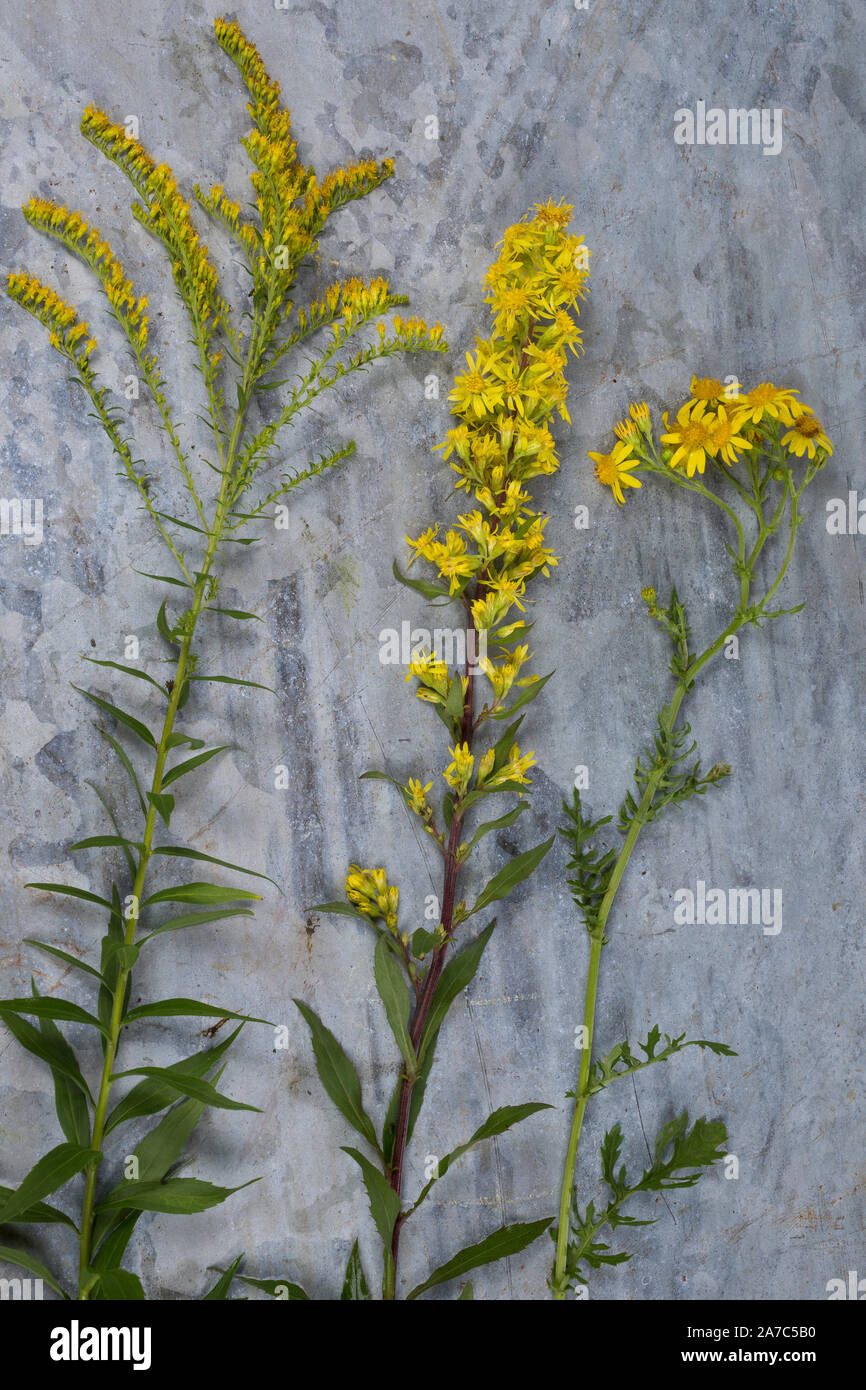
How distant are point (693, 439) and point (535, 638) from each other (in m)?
0.46

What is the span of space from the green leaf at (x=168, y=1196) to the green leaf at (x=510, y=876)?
634mm

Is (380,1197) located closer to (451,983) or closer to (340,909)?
(451,983)

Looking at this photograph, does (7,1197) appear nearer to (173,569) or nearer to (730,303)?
(173,569)

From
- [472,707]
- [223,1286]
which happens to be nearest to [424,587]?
[472,707]

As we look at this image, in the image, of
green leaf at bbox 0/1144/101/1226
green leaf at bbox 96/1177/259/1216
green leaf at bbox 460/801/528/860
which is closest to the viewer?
green leaf at bbox 0/1144/101/1226

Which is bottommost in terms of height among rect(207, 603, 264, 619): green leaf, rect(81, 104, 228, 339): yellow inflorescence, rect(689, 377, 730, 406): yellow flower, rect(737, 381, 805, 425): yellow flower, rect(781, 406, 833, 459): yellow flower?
rect(207, 603, 264, 619): green leaf

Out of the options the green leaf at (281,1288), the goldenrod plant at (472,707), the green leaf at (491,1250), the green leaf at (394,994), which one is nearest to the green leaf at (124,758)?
the goldenrod plant at (472,707)

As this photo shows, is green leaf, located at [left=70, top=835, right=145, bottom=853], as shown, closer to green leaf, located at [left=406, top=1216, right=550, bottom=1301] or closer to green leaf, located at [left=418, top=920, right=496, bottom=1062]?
green leaf, located at [left=418, top=920, right=496, bottom=1062]

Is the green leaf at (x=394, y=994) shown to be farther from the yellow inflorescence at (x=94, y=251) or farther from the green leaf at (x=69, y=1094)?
the yellow inflorescence at (x=94, y=251)

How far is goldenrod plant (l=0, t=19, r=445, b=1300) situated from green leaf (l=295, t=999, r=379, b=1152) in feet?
0.54

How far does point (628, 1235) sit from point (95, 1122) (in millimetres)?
1019

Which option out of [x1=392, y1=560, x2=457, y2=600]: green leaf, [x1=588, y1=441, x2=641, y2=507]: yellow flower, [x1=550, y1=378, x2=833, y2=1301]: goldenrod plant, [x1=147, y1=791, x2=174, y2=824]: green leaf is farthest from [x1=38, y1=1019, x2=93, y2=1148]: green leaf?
[x1=588, y1=441, x2=641, y2=507]: yellow flower

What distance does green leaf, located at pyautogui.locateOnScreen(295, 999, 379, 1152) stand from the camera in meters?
1.66

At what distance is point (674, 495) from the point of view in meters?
1.81
